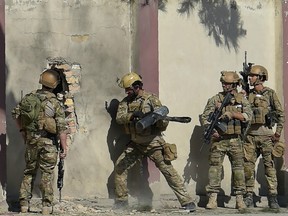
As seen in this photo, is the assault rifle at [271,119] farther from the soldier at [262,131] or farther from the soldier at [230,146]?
the soldier at [230,146]

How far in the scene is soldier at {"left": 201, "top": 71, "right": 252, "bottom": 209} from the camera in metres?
10.9

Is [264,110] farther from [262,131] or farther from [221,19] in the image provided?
[221,19]

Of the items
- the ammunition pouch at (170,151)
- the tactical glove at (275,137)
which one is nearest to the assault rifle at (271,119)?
the tactical glove at (275,137)

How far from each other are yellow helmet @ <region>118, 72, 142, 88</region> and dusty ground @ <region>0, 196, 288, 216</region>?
5.46ft

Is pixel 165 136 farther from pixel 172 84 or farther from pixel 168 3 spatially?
pixel 168 3

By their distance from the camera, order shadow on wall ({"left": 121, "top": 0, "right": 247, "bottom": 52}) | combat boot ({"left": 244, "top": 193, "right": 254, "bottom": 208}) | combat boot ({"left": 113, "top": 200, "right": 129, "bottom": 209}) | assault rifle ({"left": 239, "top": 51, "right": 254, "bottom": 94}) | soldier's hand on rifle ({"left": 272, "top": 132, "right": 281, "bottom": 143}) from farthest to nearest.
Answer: shadow on wall ({"left": 121, "top": 0, "right": 247, "bottom": 52}) → assault rifle ({"left": 239, "top": 51, "right": 254, "bottom": 94}) → soldier's hand on rifle ({"left": 272, "top": 132, "right": 281, "bottom": 143}) → combat boot ({"left": 244, "top": 193, "right": 254, "bottom": 208}) → combat boot ({"left": 113, "top": 200, "right": 129, "bottom": 209})

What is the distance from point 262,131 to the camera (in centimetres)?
1145

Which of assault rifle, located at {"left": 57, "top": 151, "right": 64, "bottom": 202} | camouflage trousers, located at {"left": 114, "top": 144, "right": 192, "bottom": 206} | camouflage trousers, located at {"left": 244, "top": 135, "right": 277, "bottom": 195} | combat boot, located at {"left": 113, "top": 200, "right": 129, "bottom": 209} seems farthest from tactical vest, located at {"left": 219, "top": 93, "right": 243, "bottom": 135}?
assault rifle, located at {"left": 57, "top": 151, "right": 64, "bottom": 202}

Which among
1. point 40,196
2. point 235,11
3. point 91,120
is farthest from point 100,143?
point 235,11

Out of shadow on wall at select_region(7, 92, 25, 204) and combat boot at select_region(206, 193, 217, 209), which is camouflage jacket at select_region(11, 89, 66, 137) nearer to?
shadow on wall at select_region(7, 92, 25, 204)

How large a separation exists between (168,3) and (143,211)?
3120mm

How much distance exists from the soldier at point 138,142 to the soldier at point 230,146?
555 mm

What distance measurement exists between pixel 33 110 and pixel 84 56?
1.71m

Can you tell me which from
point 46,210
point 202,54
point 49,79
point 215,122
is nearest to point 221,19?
point 202,54
